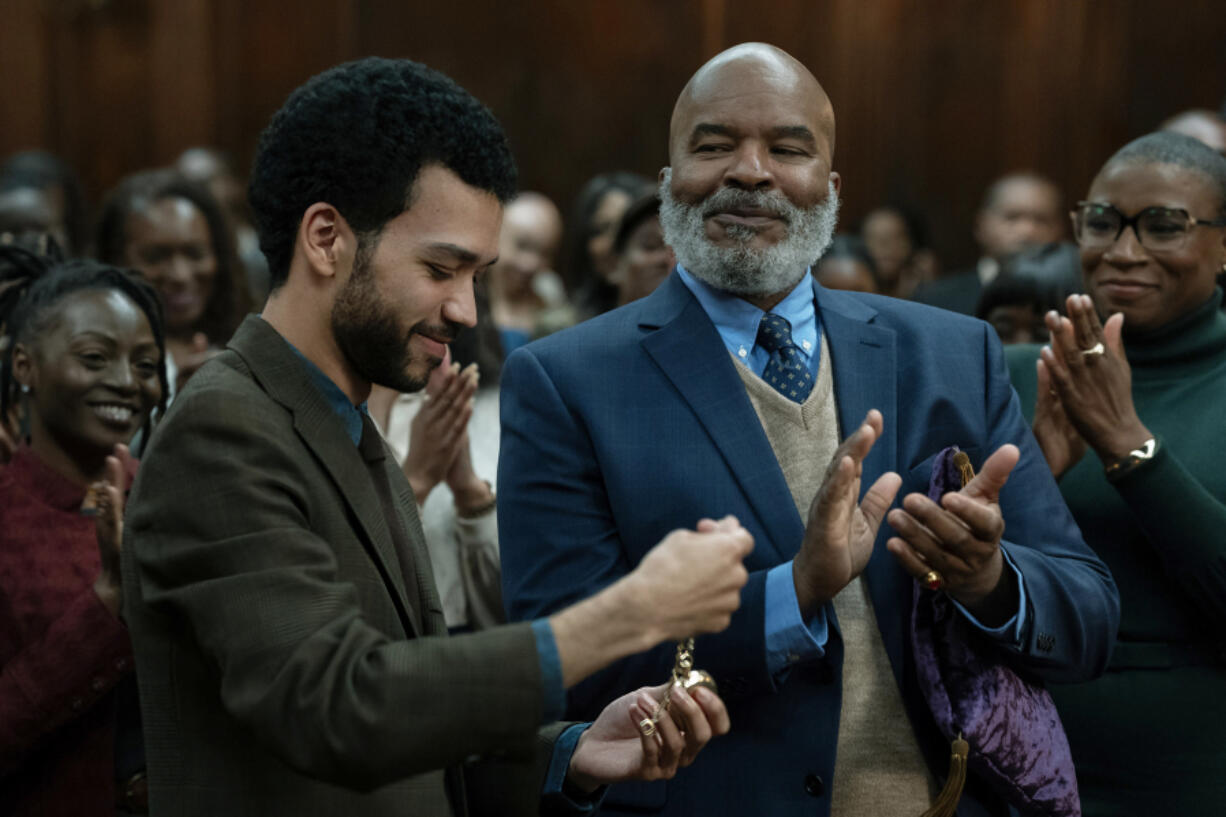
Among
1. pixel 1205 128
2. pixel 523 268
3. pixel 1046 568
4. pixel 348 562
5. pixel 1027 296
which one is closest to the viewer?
pixel 348 562

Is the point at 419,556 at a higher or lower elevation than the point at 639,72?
higher

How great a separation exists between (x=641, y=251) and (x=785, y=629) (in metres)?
1.92

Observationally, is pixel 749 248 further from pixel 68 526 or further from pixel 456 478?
pixel 68 526

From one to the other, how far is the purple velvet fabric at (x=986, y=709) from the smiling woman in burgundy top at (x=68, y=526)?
1300 millimetres

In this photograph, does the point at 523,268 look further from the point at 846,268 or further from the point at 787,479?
the point at 787,479

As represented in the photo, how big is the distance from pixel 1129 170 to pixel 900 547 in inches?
51.6

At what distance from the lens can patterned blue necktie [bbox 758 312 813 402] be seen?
7.10 ft

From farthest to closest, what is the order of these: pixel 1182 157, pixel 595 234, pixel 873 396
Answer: pixel 595 234 → pixel 1182 157 → pixel 873 396

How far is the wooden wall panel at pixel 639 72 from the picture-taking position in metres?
7.03

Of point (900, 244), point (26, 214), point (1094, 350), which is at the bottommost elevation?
point (900, 244)

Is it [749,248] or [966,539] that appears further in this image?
[749,248]

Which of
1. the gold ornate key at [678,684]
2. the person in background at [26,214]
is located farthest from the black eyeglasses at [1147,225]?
the person in background at [26,214]

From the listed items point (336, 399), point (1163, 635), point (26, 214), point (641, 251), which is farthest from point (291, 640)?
point (26, 214)

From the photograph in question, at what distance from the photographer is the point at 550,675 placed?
1.40 metres
